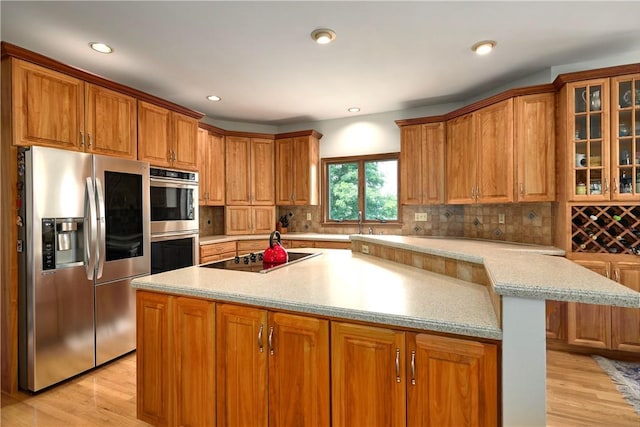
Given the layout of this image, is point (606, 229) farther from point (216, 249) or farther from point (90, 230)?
point (90, 230)

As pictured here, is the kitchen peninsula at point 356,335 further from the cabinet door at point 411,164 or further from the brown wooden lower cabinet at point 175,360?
the cabinet door at point 411,164

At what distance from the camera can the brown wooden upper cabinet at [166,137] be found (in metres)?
3.04

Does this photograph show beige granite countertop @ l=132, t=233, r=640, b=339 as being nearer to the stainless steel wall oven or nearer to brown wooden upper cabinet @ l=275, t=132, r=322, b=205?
the stainless steel wall oven

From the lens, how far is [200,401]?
1622 mm

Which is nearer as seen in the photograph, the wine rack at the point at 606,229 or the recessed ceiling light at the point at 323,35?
the recessed ceiling light at the point at 323,35

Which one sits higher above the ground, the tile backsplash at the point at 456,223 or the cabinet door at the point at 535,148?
the cabinet door at the point at 535,148

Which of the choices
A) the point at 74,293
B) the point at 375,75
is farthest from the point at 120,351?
the point at 375,75

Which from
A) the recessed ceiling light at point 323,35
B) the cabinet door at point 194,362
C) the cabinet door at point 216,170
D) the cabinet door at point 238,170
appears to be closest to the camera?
the cabinet door at point 194,362

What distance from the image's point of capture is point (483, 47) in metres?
2.57

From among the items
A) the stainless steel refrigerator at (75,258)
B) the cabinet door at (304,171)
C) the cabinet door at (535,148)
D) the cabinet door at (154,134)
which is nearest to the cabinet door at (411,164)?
the cabinet door at (535,148)

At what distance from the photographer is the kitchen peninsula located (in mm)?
1059

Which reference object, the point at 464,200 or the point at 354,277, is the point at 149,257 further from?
the point at 464,200

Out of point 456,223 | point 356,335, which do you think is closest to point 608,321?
point 456,223

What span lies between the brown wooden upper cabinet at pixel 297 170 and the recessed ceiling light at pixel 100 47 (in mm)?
2450
